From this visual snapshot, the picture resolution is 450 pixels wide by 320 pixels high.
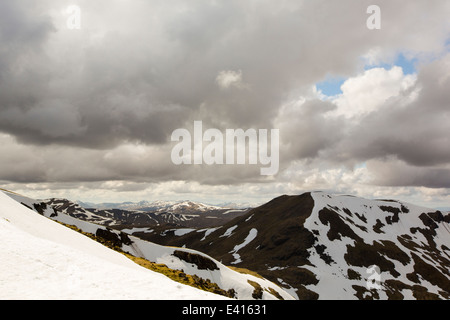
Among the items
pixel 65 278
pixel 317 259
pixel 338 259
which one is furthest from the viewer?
pixel 317 259

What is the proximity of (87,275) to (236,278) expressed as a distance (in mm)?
69095

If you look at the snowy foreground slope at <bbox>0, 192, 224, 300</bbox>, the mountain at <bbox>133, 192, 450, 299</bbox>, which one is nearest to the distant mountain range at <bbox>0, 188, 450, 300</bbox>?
the mountain at <bbox>133, 192, 450, 299</bbox>

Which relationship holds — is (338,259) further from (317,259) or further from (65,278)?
(65,278)

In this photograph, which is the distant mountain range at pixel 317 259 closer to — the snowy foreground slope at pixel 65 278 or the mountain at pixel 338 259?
the mountain at pixel 338 259

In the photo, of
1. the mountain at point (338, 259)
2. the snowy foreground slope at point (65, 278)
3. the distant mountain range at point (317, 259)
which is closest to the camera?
the snowy foreground slope at point (65, 278)

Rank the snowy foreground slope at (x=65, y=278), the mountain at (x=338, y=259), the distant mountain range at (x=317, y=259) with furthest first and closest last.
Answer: the mountain at (x=338, y=259), the distant mountain range at (x=317, y=259), the snowy foreground slope at (x=65, y=278)

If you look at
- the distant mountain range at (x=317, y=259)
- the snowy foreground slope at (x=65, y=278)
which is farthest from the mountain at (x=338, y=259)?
the snowy foreground slope at (x=65, y=278)

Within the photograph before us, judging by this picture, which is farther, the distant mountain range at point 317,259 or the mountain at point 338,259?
the mountain at point 338,259

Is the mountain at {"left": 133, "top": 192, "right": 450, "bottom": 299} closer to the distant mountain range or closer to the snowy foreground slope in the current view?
the distant mountain range

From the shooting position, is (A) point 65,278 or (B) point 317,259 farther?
(B) point 317,259

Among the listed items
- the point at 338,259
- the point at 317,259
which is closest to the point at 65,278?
the point at 317,259

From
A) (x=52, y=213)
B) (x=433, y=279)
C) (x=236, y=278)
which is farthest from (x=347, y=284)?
(x=52, y=213)

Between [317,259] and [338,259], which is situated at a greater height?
[338,259]
